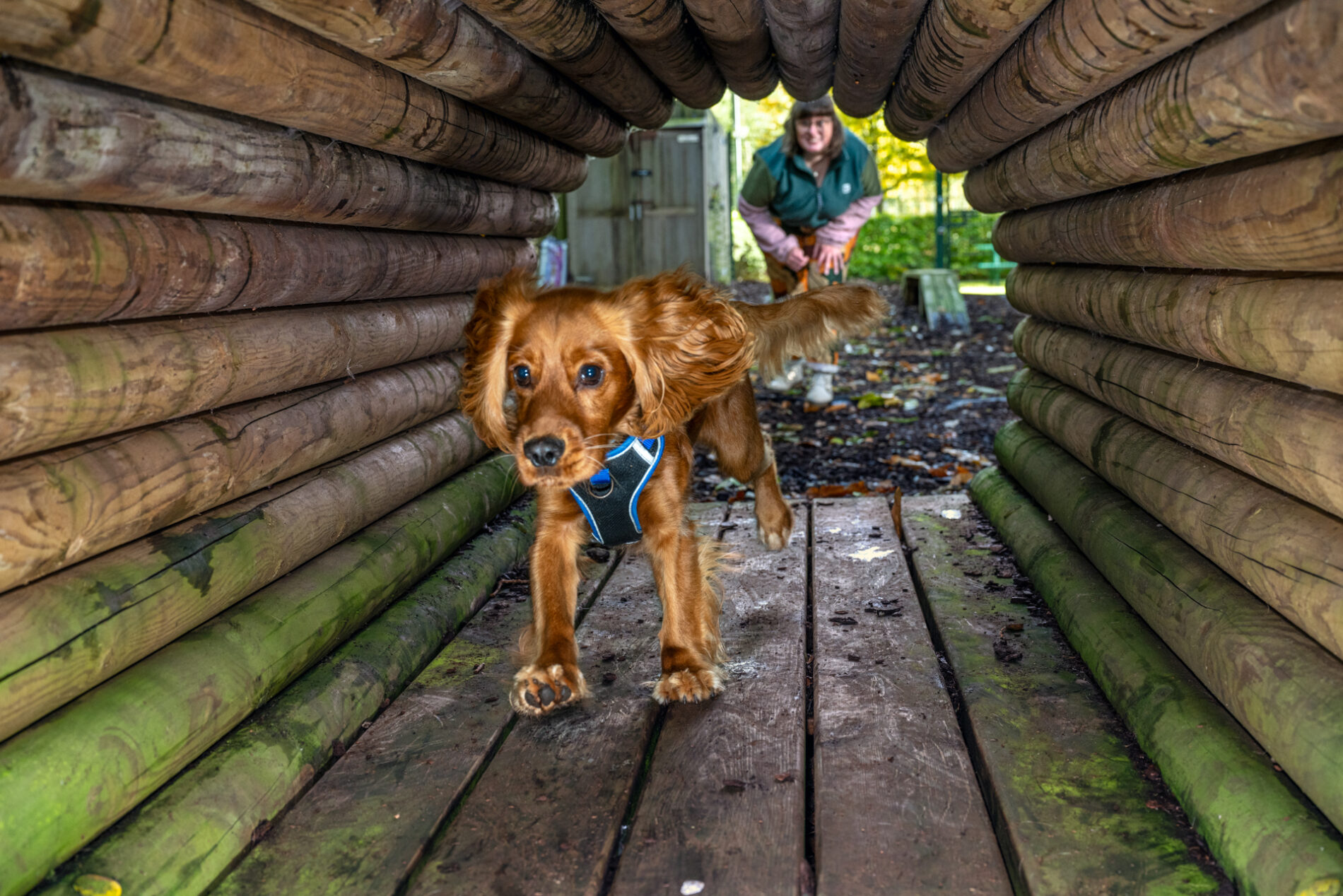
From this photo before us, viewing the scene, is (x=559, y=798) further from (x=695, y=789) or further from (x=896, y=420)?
(x=896, y=420)

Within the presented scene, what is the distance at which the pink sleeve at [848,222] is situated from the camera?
7.50 metres

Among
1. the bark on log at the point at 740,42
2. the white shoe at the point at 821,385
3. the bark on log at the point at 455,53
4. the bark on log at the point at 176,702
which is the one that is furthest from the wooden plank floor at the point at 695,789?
the white shoe at the point at 821,385

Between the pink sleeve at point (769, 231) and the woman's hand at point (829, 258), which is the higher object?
the pink sleeve at point (769, 231)

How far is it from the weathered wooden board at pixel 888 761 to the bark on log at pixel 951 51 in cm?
183

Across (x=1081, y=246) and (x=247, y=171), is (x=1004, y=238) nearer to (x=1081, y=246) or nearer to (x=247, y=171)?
(x=1081, y=246)

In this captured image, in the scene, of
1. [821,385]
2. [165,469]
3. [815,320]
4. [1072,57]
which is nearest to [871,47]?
[815,320]

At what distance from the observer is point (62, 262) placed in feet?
6.23

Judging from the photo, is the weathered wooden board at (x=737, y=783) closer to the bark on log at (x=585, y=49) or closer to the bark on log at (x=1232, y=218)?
the bark on log at (x=1232, y=218)

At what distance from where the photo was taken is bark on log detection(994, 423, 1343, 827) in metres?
1.80

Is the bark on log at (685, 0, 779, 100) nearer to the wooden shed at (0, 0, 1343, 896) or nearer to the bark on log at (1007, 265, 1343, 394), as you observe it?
the wooden shed at (0, 0, 1343, 896)

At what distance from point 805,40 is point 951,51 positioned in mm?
889

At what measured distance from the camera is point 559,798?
2.36m

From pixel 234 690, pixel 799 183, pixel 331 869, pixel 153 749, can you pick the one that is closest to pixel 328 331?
pixel 234 690

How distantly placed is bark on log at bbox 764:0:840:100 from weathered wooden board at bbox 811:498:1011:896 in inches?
83.5
